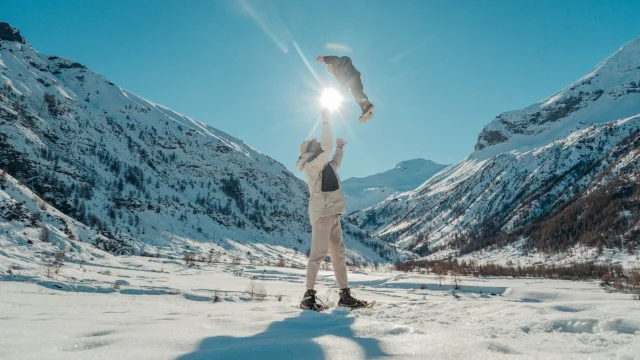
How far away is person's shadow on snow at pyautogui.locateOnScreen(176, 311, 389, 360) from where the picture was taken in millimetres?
1872

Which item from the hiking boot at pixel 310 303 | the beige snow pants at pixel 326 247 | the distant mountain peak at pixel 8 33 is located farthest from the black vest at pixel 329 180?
the distant mountain peak at pixel 8 33

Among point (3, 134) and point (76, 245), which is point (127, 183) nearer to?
point (3, 134)

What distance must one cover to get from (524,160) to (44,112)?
199146 millimetres

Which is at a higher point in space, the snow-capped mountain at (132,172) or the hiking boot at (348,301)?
the snow-capped mountain at (132,172)

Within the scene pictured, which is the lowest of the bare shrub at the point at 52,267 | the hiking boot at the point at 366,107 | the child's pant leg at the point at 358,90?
the bare shrub at the point at 52,267

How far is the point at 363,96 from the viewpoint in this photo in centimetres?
612

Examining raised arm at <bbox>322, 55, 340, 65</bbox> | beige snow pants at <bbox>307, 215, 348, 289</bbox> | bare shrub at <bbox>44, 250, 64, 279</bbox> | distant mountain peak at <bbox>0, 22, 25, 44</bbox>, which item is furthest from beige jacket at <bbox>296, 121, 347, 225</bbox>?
distant mountain peak at <bbox>0, 22, 25, 44</bbox>

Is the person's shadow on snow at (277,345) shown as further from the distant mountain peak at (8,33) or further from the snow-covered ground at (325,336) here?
the distant mountain peak at (8,33)

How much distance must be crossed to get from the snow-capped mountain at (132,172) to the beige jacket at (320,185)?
2114 centimetres

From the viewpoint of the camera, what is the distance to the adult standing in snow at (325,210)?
490cm

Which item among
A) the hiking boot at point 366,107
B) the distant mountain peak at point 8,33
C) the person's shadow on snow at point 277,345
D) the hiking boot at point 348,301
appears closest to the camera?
the person's shadow on snow at point 277,345

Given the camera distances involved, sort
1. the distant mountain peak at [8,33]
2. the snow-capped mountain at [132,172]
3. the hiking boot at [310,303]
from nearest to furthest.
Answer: the hiking boot at [310,303] < the snow-capped mountain at [132,172] < the distant mountain peak at [8,33]

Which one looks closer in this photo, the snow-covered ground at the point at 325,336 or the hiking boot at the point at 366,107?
the snow-covered ground at the point at 325,336

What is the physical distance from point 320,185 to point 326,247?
0.88m
